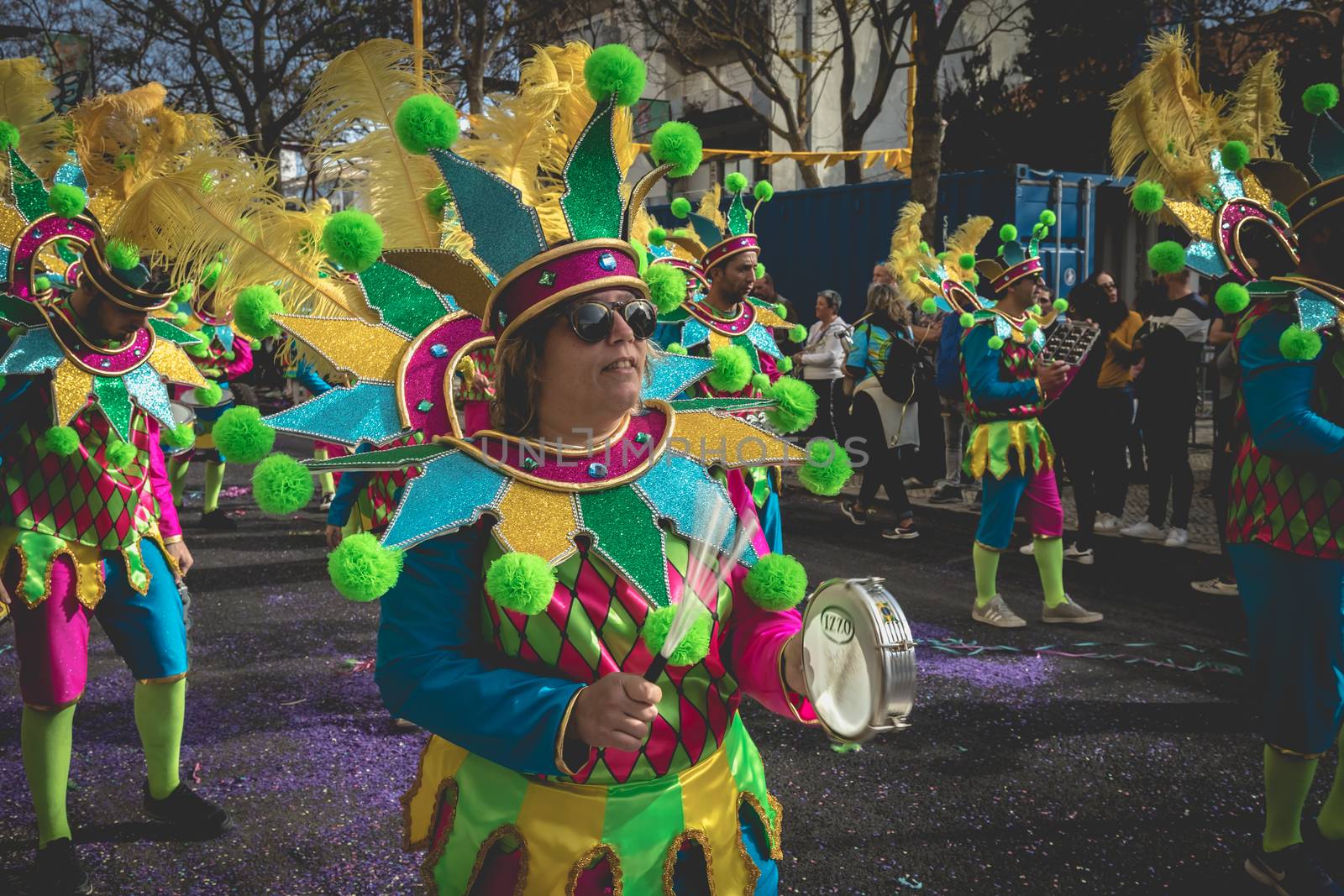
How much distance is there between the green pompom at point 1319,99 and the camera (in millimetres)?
2986

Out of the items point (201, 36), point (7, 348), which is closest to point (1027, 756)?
point (7, 348)

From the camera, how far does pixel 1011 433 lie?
5836 millimetres

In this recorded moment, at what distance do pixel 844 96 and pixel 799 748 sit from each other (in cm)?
1346

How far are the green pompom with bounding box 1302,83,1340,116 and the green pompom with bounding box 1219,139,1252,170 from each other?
7.1 inches

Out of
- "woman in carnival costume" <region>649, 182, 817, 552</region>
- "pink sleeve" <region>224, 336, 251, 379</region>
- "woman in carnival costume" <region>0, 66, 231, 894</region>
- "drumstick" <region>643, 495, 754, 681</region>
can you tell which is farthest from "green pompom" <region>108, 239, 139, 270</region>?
"pink sleeve" <region>224, 336, 251, 379</region>

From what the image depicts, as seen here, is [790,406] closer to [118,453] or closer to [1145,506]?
[118,453]

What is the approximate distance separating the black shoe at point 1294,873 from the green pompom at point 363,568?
2837 millimetres

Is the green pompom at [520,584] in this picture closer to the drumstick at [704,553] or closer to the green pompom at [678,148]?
the drumstick at [704,553]

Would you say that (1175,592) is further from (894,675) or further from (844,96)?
(844,96)

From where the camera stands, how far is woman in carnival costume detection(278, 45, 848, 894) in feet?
5.33

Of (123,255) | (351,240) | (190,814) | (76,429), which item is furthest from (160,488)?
(351,240)

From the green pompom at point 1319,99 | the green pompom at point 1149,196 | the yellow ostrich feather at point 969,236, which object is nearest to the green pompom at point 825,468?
the green pompom at point 1149,196

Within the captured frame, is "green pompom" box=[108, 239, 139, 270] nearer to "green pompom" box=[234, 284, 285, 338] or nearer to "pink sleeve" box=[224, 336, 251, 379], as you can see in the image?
"green pompom" box=[234, 284, 285, 338]

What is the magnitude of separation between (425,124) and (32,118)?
2547mm
